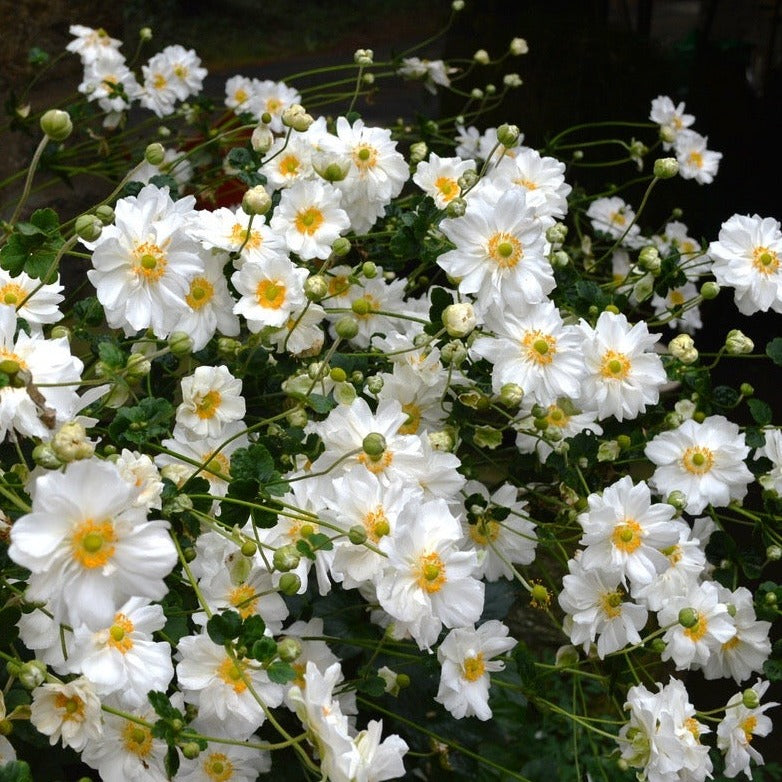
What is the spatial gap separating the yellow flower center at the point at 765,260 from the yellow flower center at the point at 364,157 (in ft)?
1.22

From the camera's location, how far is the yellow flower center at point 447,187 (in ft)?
3.39

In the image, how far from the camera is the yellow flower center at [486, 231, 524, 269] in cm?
85

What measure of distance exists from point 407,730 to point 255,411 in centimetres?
36

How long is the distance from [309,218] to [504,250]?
0.19m

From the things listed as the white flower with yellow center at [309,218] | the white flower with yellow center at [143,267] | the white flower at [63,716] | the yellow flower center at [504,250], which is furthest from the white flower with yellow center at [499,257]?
the white flower at [63,716]

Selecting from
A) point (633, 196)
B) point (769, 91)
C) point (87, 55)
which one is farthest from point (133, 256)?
point (769, 91)

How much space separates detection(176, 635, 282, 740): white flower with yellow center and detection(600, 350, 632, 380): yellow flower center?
39 centimetres

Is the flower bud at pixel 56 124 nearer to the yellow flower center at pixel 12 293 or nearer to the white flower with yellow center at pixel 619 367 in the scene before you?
the yellow flower center at pixel 12 293

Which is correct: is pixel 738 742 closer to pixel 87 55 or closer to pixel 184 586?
pixel 184 586

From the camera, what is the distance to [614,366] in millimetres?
912

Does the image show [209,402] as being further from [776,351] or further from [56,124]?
[776,351]

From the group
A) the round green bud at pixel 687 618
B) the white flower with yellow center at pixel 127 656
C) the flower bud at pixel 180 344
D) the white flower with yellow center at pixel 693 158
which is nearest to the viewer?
the white flower with yellow center at pixel 127 656

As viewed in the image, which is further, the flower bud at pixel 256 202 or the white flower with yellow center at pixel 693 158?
the white flower with yellow center at pixel 693 158

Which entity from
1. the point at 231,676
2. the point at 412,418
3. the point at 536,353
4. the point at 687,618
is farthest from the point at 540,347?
the point at 231,676
